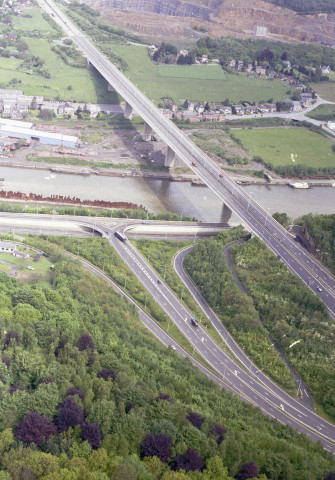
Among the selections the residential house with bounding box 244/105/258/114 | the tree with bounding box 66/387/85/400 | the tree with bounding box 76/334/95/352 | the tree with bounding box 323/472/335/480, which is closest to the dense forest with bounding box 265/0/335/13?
the residential house with bounding box 244/105/258/114

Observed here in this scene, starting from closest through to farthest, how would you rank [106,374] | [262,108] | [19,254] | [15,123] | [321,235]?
1. [106,374]
2. [19,254]
3. [321,235]
4. [15,123]
5. [262,108]

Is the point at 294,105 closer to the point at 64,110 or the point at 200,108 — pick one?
the point at 200,108

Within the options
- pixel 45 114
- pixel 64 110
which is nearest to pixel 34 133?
pixel 45 114

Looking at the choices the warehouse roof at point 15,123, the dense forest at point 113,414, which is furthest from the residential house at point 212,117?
the dense forest at point 113,414

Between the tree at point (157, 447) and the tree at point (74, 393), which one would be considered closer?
the tree at point (157, 447)

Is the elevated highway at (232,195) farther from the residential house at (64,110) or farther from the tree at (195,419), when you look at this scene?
the tree at (195,419)

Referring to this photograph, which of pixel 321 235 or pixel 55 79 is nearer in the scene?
pixel 321 235

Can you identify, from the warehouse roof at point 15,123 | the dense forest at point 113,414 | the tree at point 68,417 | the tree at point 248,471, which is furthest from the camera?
the warehouse roof at point 15,123
